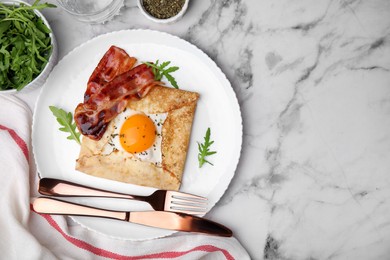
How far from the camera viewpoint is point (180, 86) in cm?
246

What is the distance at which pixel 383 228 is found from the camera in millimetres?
2447

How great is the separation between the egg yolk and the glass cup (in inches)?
22.0

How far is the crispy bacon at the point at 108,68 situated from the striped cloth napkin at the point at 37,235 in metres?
0.39

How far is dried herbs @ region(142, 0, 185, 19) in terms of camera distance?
2.43m

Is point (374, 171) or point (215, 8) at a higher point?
point (215, 8)

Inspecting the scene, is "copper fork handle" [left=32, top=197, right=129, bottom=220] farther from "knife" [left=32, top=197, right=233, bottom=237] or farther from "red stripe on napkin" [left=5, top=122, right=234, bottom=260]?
"red stripe on napkin" [left=5, top=122, right=234, bottom=260]

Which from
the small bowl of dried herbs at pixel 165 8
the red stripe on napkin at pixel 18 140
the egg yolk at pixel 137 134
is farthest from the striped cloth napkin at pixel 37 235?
the small bowl of dried herbs at pixel 165 8

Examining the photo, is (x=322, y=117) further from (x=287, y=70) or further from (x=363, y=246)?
(x=363, y=246)

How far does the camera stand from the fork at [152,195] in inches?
92.0

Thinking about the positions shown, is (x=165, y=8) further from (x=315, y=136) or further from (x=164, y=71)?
(x=315, y=136)

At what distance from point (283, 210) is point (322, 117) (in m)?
0.52

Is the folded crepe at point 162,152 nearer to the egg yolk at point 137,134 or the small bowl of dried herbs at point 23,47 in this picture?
the egg yolk at point 137,134

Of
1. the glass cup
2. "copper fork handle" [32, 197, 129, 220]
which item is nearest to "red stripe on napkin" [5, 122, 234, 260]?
"copper fork handle" [32, 197, 129, 220]

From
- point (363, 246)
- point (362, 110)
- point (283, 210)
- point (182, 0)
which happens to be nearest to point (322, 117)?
point (362, 110)
